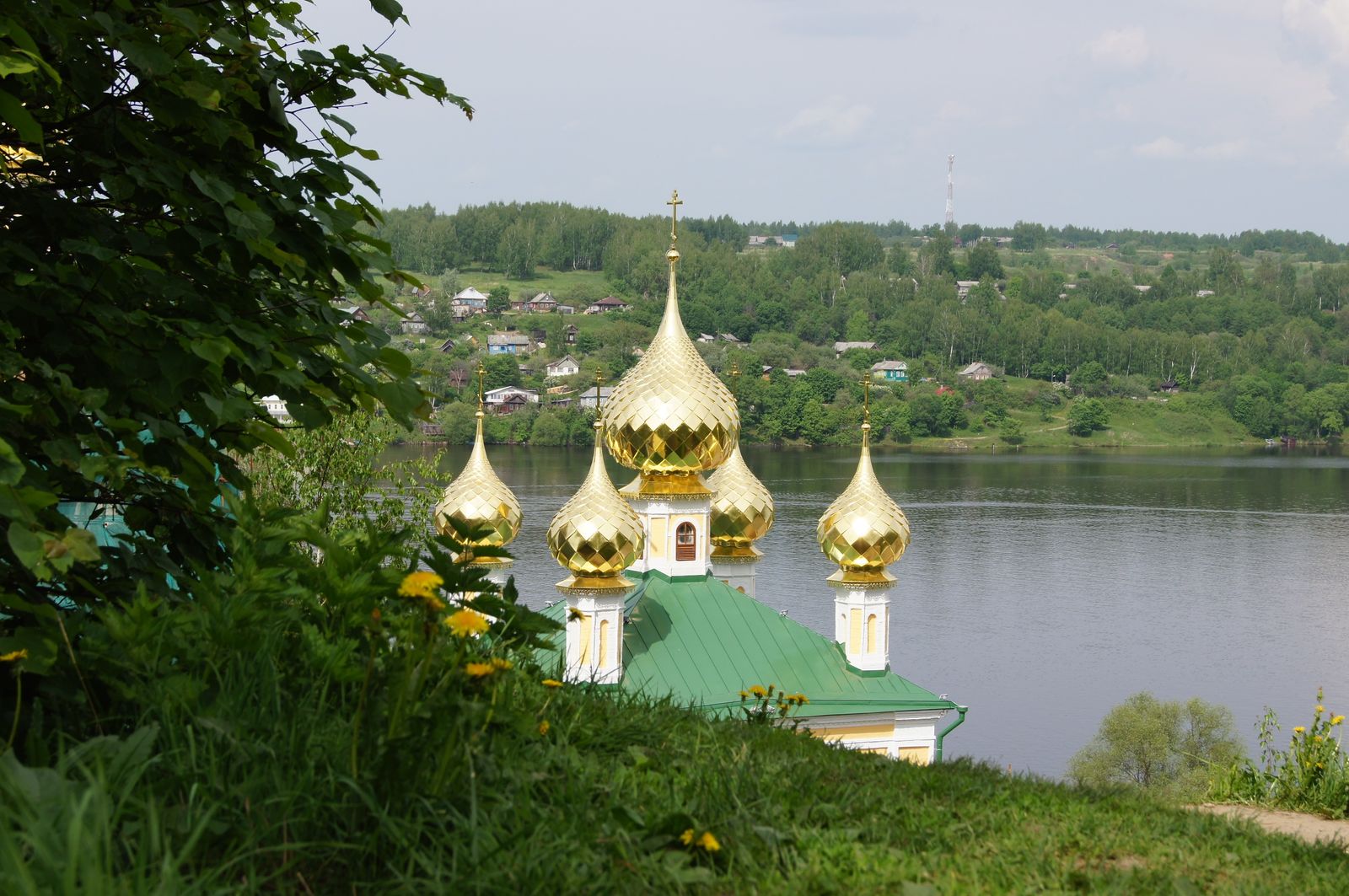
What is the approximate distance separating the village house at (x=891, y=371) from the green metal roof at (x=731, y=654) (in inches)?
2763

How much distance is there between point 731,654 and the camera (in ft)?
37.9

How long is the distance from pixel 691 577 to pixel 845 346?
8090 cm

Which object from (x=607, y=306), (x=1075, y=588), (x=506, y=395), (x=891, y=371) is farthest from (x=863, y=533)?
(x=607, y=306)

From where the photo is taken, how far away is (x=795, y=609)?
28844mm

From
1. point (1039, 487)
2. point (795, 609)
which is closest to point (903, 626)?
point (795, 609)

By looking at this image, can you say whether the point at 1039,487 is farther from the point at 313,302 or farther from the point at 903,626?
the point at 313,302

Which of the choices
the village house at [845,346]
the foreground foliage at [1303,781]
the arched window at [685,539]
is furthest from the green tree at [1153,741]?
the village house at [845,346]

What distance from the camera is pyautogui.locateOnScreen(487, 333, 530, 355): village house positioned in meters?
78.3

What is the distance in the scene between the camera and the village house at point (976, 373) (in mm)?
82875

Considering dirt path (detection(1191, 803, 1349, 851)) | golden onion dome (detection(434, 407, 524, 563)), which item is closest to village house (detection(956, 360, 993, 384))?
golden onion dome (detection(434, 407, 524, 563))

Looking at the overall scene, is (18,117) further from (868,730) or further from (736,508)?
(736,508)

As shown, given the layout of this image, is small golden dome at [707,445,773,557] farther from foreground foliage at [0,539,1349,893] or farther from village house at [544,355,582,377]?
village house at [544,355,582,377]

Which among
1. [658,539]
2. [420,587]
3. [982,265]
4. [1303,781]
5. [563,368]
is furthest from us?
[982,265]

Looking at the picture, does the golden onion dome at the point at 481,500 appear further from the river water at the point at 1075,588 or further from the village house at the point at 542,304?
the village house at the point at 542,304
